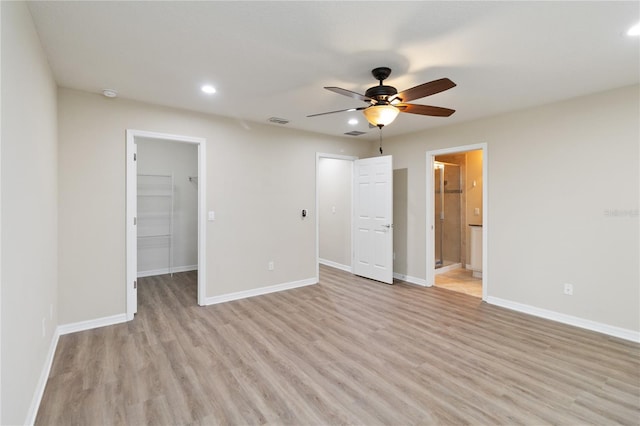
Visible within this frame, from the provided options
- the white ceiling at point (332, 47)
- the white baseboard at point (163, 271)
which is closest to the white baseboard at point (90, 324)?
the white baseboard at point (163, 271)

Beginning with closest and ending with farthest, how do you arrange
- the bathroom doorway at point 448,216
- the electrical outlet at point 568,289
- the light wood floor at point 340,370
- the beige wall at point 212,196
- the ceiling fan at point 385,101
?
the light wood floor at point 340,370 → the ceiling fan at point 385,101 → the beige wall at point 212,196 → the electrical outlet at point 568,289 → the bathroom doorway at point 448,216

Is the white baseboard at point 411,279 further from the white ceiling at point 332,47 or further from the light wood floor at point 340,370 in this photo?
the white ceiling at point 332,47

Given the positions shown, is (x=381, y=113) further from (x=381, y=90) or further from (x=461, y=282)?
(x=461, y=282)

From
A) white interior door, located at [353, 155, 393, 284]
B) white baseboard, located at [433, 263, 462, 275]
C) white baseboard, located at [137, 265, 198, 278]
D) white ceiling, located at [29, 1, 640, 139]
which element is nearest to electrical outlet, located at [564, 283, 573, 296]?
white ceiling, located at [29, 1, 640, 139]

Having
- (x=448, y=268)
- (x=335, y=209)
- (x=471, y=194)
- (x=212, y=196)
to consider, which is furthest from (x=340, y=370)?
(x=471, y=194)

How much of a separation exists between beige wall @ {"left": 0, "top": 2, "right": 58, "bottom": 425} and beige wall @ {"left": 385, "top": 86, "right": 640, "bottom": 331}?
465cm

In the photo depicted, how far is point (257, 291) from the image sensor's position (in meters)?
4.58

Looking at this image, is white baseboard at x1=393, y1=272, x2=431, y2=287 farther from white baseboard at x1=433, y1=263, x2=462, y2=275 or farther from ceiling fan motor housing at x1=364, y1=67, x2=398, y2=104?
ceiling fan motor housing at x1=364, y1=67, x2=398, y2=104

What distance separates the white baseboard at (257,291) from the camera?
13.7 ft

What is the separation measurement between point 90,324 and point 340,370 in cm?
276

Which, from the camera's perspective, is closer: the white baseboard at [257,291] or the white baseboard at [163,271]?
the white baseboard at [257,291]

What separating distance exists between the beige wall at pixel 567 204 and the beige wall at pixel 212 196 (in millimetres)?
2572

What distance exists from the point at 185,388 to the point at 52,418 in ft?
2.54

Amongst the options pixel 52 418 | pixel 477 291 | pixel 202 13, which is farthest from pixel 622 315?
pixel 52 418
